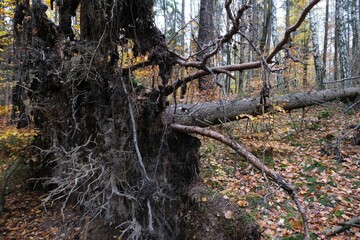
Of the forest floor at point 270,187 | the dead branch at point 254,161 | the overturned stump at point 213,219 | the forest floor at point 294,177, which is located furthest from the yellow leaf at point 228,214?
the dead branch at point 254,161

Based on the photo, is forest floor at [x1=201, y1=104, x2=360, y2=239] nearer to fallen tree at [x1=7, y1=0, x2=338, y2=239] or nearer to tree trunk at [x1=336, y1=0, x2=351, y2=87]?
fallen tree at [x1=7, y1=0, x2=338, y2=239]

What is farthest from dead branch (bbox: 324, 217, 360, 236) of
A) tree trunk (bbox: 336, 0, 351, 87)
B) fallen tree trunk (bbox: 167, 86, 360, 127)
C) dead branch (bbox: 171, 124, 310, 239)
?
tree trunk (bbox: 336, 0, 351, 87)

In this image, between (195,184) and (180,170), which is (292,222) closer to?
(195,184)

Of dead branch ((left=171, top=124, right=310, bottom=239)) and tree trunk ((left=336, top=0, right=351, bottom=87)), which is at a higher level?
tree trunk ((left=336, top=0, right=351, bottom=87))

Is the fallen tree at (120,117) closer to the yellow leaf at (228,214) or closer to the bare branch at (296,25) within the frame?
the yellow leaf at (228,214)

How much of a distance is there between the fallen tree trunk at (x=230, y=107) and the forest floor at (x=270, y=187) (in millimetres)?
421

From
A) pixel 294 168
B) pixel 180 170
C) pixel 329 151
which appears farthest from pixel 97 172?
pixel 329 151

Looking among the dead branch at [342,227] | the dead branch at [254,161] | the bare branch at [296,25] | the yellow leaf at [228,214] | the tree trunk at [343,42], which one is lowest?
the dead branch at [342,227]

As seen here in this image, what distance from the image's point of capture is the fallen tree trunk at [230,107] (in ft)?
14.5

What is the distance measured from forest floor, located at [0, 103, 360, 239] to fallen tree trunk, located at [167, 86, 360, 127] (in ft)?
Result: 1.38

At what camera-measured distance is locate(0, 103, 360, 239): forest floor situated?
12.9 ft

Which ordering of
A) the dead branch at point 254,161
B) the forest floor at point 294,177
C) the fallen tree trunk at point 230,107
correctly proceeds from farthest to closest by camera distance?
1. the fallen tree trunk at point 230,107
2. the forest floor at point 294,177
3. the dead branch at point 254,161

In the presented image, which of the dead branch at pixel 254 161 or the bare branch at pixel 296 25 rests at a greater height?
the bare branch at pixel 296 25

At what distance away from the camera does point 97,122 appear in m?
3.63
